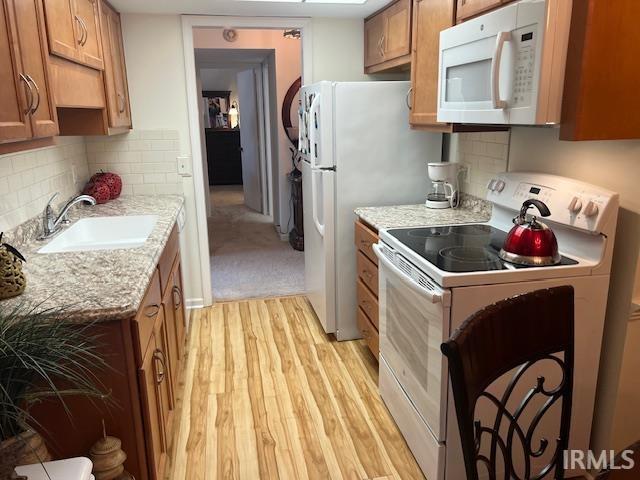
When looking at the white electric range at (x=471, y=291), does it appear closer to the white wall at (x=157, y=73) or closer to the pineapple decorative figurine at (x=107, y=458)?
the pineapple decorative figurine at (x=107, y=458)

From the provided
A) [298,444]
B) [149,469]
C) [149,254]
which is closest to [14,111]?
[149,254]

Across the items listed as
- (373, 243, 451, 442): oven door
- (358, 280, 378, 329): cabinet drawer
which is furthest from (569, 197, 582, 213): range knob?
(358, 280, 378, 329): cabinet drawer

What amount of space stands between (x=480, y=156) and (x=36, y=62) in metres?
2.11

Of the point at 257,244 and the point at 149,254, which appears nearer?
the point at 149,254

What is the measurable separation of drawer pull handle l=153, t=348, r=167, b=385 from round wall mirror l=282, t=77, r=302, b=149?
3855 mm

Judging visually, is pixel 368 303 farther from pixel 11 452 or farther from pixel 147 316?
pixel 11 452

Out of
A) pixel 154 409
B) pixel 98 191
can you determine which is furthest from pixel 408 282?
pixel 98 191

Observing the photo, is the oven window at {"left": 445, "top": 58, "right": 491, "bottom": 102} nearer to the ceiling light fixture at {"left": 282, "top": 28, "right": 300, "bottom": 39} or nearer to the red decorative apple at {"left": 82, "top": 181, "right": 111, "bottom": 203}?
the red decorative apple at {"left": 82, "top": 181, "right": 111, "bottom": 203}

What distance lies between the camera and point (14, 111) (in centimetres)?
147

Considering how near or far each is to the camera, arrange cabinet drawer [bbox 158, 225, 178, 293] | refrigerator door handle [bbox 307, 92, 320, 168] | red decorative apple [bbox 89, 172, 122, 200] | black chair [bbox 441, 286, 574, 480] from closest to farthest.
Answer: black chair [bbox 441, 286, 574, 480], cabinet drawer [bbox 158, 225, 178, 293], refrigerator door handle [bbox 307, 92, 320, 168], red decorative apple [bbox 89, 172, 122, 200]

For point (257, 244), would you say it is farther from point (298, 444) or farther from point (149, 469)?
point (149, 469)

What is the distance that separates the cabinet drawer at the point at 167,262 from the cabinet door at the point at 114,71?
0.77 meters

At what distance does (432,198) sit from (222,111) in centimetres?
845

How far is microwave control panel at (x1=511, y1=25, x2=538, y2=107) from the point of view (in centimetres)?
157
